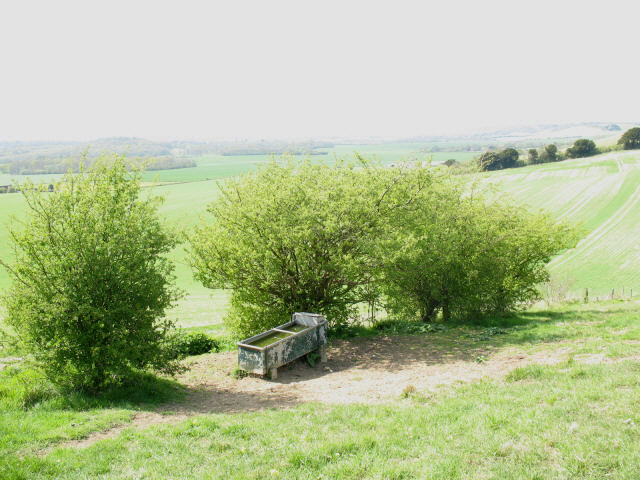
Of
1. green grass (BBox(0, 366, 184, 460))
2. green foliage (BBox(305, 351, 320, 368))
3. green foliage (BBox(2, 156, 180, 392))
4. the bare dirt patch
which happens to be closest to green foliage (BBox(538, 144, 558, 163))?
the bare dirt patch

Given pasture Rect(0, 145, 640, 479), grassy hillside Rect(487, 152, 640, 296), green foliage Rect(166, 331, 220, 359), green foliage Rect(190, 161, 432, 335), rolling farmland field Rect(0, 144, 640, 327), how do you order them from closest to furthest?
pasture Rect(0, 145, 640, 479)
green foliage Rect(190, 161, 432, 335)
green foliage Rect(166, 331, 220, 359)
rolling farmland field Rect(0, 144, 640, 327)
grassy hillside Rect(487, 152, 640, 296)

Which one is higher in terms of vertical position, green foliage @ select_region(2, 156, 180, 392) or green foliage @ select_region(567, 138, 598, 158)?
green foliage @ select_region(567, 138, 598, 158)

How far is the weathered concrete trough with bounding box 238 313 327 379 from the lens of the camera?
13516 millimetres

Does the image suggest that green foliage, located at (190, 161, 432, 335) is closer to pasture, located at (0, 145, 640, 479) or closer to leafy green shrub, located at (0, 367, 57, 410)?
pasture, located at (0, 145, 640, 479)

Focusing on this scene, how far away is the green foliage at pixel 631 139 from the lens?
108m

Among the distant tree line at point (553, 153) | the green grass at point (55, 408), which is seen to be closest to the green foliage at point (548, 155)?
the distant tree line at point (553, 153)

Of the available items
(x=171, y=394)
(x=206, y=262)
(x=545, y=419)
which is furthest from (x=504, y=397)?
(x=206, y=262)

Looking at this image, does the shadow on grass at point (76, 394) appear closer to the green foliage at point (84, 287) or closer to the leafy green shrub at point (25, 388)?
the leafy green shrub at point (25, 388)

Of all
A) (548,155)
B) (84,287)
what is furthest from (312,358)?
(548,155)

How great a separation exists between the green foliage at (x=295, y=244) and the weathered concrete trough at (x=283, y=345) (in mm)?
2093

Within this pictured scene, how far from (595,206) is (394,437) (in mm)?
77098

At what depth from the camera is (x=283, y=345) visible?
1398cm

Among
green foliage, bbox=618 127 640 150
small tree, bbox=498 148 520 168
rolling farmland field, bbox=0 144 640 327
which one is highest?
green foliage, bbox=618 127 640 150

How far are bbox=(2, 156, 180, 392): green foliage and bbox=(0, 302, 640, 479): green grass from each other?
1.16 metres
